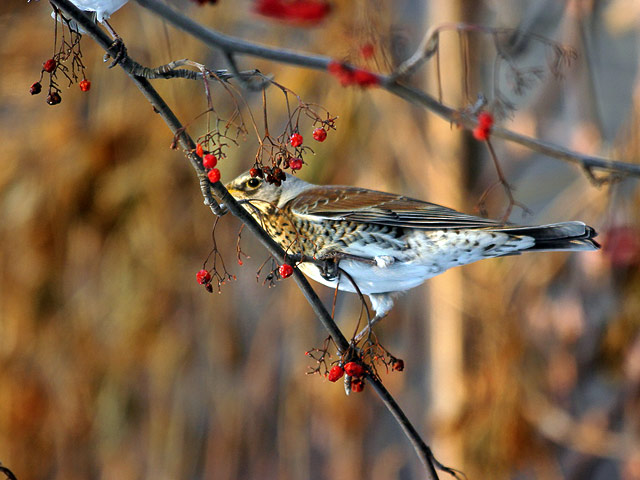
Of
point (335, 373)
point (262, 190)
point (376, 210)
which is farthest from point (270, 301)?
point (335, 373)

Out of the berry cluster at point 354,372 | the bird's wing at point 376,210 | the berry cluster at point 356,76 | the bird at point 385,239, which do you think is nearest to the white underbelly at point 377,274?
the bird at point 385,239

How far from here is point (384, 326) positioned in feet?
11.4

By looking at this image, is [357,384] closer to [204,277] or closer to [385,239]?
[204,277]

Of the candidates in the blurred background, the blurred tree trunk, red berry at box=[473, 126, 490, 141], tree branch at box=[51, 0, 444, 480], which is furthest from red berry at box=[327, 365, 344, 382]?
the blurred tree trunk

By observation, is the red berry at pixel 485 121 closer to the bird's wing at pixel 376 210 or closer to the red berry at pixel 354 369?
the bird's wing at pixel 376 210

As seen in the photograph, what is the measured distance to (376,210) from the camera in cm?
185

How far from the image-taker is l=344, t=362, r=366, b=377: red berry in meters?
1.34

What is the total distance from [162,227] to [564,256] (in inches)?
77.5

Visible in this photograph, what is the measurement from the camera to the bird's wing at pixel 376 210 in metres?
1.73

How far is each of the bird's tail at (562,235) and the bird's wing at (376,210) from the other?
9cm

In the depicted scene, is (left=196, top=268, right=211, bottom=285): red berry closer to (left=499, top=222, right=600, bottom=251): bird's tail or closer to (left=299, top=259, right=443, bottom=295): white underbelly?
(left=299, top=259, right=443, bottom=295): white underbelly

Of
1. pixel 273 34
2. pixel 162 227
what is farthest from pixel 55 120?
pixel 273 34

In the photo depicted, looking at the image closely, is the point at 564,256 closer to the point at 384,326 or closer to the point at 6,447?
the point at 384,326

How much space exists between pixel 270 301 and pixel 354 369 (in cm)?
220
